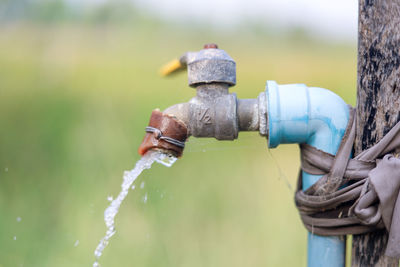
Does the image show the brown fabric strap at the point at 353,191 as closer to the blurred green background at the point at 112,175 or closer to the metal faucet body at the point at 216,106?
the metal faucet body at the point at 216,106

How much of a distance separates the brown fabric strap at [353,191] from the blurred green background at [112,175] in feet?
1.79

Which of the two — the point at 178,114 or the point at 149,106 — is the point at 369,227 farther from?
the point at 149,106

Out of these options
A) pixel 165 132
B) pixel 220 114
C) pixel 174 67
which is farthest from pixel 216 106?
pixel 174 67

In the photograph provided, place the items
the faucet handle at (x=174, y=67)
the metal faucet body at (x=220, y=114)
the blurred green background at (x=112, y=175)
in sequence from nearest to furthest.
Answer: the metal faucet body at (x=220, y=114)
the faucet handle at (x=174, y=67)
the blurred green background at (x=112, y=175)

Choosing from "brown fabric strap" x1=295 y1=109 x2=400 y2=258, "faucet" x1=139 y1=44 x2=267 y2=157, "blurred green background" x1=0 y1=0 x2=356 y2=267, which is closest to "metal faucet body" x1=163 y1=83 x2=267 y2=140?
"faucet" x1=139 y1=44 x2=267 y2=157

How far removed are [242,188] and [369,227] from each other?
144cm

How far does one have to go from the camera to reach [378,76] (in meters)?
0.84

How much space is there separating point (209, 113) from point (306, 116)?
0.21m

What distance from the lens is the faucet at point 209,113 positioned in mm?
927

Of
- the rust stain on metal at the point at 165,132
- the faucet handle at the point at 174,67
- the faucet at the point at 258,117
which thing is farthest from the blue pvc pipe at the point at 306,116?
the faucet handle at the point at 174,67

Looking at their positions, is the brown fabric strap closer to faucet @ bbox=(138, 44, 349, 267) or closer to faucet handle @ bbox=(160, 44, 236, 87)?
faucet @ bbox=(138, 44, 349, 267)

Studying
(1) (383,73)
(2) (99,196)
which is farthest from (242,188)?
(1) (383,73)

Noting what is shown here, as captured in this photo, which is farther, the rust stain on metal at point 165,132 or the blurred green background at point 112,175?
the blurred green background at point 112,175

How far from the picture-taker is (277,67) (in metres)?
3.47
